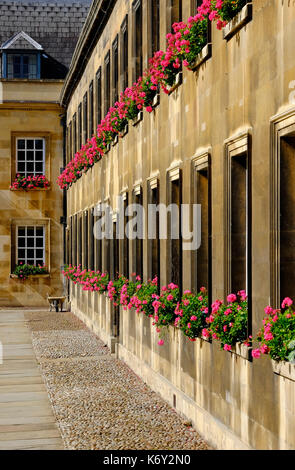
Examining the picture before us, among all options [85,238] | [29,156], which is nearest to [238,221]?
[85,238]

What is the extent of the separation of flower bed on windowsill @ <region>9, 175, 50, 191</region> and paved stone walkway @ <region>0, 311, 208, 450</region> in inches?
546

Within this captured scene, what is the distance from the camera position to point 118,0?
17438 mm

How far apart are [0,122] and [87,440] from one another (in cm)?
2476

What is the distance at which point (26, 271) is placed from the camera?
32094mm

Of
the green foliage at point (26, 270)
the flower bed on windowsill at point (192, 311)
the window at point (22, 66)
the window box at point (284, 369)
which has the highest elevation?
the window at point (22, 66)

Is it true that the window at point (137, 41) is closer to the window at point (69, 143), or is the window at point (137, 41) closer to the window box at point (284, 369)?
the window box at point (284, 369)

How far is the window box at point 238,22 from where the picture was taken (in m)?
7.92

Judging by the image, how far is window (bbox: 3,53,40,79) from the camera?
34.0 meters

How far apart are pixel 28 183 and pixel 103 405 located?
860 inches

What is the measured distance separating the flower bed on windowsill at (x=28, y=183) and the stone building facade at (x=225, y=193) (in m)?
16.7

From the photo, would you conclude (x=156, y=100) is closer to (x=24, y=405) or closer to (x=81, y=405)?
(x=81, y=405)

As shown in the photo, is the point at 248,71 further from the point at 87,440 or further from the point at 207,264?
the point at 87,440

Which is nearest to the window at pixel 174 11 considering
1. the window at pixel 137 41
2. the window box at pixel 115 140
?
the window at pixel 137 41
